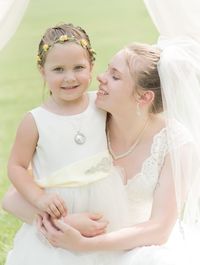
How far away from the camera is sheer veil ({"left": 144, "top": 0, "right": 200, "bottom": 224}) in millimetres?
2789

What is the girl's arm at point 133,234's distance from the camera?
2.71 metres

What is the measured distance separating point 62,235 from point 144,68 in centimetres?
69

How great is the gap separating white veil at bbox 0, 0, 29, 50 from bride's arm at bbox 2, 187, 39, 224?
741 millimetres

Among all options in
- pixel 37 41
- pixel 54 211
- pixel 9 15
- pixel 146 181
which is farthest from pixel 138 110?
pixel 37 41

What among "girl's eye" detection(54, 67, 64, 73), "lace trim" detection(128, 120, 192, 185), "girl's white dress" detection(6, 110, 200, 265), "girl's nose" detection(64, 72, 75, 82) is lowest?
"girl's white dress" detection(6, 110, 200, 265)

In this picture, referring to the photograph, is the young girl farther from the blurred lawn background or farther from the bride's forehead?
the blurred lawn background

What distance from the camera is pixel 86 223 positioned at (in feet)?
8.99

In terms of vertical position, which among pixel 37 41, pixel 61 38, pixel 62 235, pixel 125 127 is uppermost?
pixel 61 38

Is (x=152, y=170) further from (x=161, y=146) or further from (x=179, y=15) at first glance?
(x=179, y=15)

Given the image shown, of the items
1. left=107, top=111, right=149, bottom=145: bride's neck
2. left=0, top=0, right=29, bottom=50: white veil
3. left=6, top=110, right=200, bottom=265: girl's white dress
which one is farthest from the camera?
left=0, top=0, right=29, bottom=50: white veil

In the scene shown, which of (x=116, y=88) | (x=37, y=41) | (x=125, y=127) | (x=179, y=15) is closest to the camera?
(x=116, y=88)

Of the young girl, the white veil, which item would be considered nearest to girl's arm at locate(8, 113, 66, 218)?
the young girl

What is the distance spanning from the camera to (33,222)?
2908 mm

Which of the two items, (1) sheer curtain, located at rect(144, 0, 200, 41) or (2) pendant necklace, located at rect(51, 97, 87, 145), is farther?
(1) sheer curtain, located at rect(144, 0, 200, 41)
